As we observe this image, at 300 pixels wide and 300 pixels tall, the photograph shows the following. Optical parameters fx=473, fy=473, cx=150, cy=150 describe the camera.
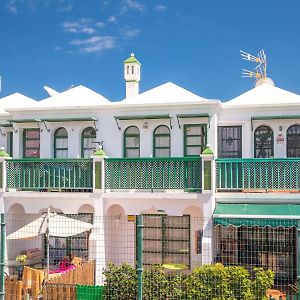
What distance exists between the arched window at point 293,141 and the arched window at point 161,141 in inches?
165

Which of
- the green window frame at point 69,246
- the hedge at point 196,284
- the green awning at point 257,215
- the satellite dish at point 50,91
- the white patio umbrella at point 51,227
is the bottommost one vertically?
the green window frame at point 69,246

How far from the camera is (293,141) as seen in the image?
16.7 meters

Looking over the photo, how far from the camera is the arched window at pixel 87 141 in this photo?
694 inches

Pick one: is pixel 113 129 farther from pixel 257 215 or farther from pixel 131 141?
pixel 257 215

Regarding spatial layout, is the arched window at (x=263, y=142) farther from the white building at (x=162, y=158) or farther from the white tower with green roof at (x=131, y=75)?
the white tower with green roof at (x=131, y=75)

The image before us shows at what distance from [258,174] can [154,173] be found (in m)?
3.22

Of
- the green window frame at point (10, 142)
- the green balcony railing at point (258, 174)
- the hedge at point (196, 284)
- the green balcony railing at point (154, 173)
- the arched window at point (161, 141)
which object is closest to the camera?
the hedge at point (196, 284)

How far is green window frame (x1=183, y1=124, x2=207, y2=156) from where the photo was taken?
16.7m

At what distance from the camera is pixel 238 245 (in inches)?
641

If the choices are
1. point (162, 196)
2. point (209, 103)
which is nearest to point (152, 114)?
point (209, 103)

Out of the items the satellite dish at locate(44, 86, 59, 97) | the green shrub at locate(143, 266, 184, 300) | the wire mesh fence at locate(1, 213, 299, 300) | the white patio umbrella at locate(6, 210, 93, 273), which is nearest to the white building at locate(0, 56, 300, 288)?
the wire mesh fence at locate(1, 213, 299, 300)

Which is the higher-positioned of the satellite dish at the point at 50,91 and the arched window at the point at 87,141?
the satellite dish at the point at 50,91

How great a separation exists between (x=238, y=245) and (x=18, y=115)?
9.33 metres

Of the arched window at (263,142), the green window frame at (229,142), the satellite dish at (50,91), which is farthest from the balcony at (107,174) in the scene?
the satellite dish at (50,91)
